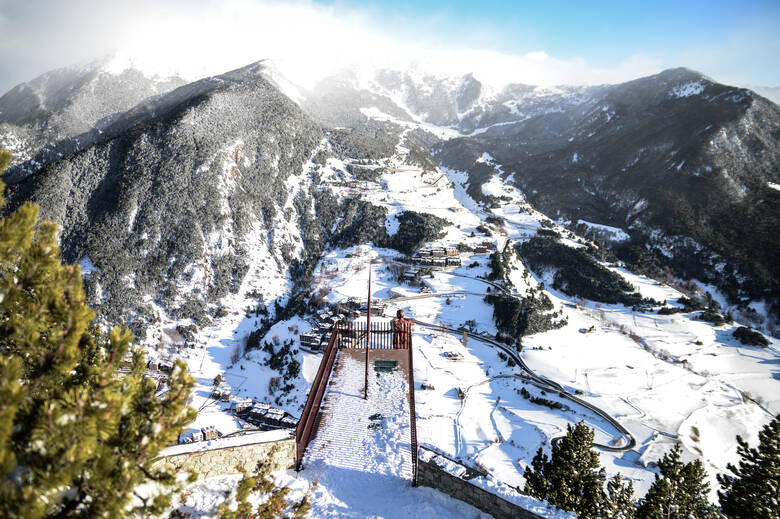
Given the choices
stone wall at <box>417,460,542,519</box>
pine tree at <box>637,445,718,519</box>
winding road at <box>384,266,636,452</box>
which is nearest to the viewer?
stone wall at <box>417,460,542,519</box>

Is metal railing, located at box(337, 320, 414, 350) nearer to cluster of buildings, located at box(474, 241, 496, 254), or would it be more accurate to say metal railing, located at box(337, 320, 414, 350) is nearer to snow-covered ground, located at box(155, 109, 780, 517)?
snow-covered ground, located at box(155, 109, 780, 517)

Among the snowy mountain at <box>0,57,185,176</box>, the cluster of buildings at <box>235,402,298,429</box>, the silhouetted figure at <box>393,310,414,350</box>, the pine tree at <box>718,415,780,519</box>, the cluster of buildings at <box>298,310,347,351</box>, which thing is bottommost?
the cluster of buildings at <box>235,402,298,429</box>

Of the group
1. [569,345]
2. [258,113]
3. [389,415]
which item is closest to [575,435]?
[389,415]

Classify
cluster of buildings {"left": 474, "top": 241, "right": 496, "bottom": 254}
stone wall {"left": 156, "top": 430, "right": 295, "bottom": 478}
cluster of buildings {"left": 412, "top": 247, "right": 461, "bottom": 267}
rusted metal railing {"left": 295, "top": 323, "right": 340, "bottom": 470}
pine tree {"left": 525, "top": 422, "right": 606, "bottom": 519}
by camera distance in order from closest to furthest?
stone wall {"left": 156, "top": 430, "right": 295, "bottom": 478} → rusted metal railing {"left": 295, "top": 323, "right": 340, "bottom": 470} → pine tree {"left": 525, "top": 422, "right": 606, "bottom": 519} → cluster of buildings {"left": 412, "top": 247, "right": 461, "bottom": 267} → cluster of buildings {"left": 474, "top": 241, "right": 496, "bottom": 254}

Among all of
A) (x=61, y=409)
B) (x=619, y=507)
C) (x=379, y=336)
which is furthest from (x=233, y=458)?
(x=619, y=507)

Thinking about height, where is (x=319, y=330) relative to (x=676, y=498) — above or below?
below

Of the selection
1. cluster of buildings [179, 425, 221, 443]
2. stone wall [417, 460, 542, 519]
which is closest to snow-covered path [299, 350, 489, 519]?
stone wall [417, 460, 542, 519]

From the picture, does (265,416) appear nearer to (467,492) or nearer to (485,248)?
(467,492)

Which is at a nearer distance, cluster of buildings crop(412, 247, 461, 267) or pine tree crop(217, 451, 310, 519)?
pine tree crop(217, 451, 310, 519)

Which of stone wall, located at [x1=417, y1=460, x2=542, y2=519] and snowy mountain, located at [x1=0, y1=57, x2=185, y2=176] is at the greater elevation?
snowy mountain, located at [x1=0, y1=57, x2=185, y2=176]
